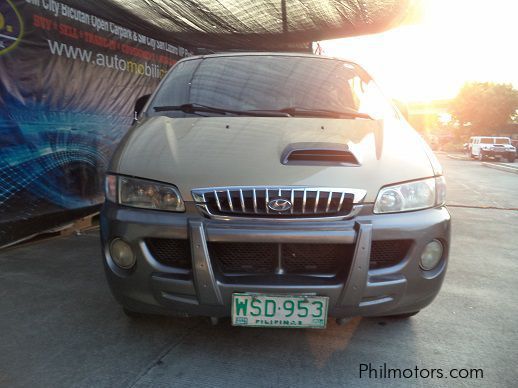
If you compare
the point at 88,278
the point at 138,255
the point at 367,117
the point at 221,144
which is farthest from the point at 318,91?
the point at 88,278

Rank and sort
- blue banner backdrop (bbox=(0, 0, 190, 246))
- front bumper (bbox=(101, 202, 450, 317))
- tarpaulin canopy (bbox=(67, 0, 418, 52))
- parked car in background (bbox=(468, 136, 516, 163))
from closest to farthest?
front bumper (bbox=(101, 202, 450, 317))
blue banner backdrop (bbox=(0, 0, 190, 246))
tarpaulin canopy (bbox=(67, 0, 418, 52))
parked car in background (bbox=(468, 136, 516, 163))

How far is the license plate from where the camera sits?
1.97 m

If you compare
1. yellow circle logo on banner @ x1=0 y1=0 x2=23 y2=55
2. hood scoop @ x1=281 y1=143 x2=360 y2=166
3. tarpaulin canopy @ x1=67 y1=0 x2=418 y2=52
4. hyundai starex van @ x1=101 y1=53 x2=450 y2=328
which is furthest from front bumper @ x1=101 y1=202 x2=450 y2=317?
tarpaulin canopy @ x1=67 y1=0 x2=418 y2=52

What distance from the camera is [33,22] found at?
424cm

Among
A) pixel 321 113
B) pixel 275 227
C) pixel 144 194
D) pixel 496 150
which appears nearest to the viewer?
pixel 275 227

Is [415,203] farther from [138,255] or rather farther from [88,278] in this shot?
[88,278]

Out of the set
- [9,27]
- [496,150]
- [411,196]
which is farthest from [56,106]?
[496,150]

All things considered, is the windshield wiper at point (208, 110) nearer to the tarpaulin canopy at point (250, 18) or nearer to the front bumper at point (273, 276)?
the front bumper at point (273, 276)

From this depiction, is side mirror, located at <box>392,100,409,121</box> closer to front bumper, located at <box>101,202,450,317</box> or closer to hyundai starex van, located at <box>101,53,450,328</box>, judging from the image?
hyundai starex van, located at <box>101,53,450,328</box>

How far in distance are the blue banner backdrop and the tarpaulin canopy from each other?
1.04ft

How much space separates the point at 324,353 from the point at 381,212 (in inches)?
34.8

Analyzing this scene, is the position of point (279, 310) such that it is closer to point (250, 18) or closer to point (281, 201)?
point (281, 201)

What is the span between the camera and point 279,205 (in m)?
1.99

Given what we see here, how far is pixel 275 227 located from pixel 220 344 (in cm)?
90
